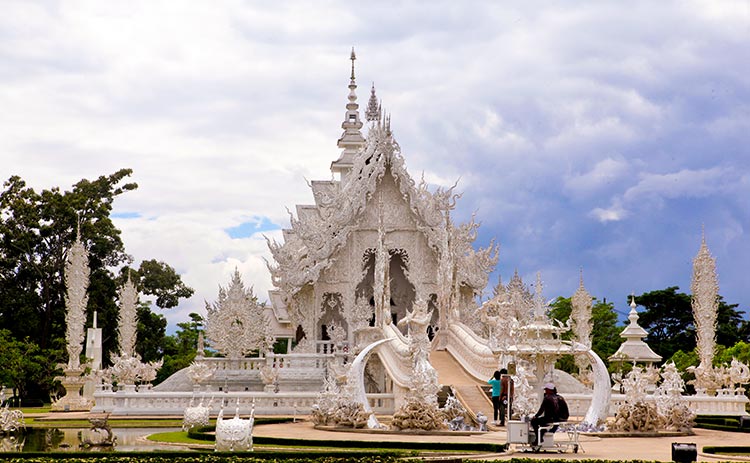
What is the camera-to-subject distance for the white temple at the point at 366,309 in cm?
2538

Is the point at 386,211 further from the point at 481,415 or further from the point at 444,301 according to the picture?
the point at 481,415

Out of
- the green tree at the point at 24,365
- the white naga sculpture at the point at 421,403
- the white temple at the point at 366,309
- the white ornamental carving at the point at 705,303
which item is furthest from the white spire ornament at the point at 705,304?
the green tree at the point at 24,365

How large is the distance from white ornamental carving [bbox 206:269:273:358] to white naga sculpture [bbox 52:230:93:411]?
11.9 ft

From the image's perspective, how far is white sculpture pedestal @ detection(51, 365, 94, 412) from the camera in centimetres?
2884

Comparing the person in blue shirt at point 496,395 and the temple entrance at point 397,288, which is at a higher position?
the temple entrance at point 397,288

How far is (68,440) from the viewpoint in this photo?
18.4 m

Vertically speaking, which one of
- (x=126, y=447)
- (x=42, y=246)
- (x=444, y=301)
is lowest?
(x=126, y=447)

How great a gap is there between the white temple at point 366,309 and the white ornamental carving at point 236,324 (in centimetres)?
3

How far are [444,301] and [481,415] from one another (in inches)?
393

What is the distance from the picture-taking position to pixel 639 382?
20.3 m

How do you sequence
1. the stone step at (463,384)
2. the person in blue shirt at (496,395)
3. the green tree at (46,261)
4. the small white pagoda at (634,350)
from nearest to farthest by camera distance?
the person in blue shirt at (496,395) < the stone step at (463,384) < the small white pagoda at (634,350) < the green tree at (46,261)

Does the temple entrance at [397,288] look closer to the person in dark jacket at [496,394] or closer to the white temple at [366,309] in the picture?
the white temple at [366,309]

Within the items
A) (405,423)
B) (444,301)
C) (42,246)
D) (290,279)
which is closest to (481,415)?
(405,423)

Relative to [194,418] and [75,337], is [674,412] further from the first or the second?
[75,337]
